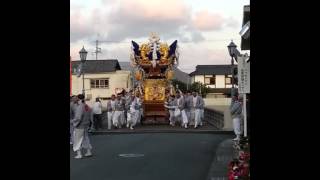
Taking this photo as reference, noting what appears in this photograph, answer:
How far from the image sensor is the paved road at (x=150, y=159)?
11.9m

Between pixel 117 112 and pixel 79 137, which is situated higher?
pixel 117 112

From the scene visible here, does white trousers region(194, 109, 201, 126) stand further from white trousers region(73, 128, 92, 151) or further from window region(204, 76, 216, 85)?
window region(204, 76, 216, 85)

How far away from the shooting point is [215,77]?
82125mm

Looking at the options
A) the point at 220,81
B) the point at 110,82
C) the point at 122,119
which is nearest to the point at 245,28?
the point at 122,119

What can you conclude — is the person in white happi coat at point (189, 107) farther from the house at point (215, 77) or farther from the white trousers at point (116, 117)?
the house at point (215, 77)

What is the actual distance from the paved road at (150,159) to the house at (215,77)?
2328 inches

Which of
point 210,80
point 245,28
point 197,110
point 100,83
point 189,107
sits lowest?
point 197,110

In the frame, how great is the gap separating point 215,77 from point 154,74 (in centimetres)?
5136

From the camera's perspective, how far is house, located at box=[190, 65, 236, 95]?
81188mm

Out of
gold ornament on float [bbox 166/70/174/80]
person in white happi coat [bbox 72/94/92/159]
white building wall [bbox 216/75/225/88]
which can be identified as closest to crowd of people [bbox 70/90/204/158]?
gold ornament on float [bbox 166/70/174/80]

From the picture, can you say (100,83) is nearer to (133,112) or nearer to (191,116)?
(191,116)
